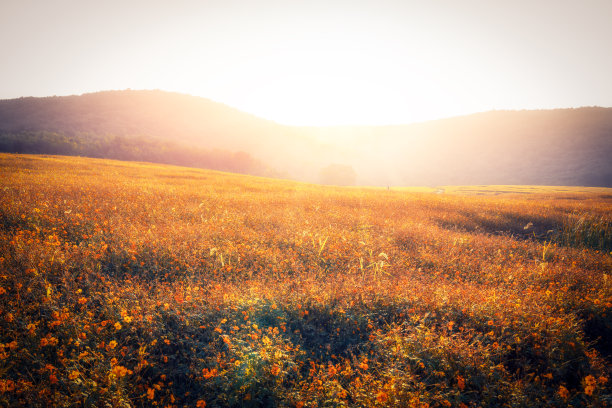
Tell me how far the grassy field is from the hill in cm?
5106

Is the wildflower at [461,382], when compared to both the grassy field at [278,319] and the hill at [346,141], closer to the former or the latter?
the grassy field at [278,319]

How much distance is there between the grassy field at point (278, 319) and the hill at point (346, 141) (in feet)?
168

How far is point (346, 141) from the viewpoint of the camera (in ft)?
405

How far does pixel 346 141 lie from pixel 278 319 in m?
125

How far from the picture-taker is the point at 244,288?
4.86 meters

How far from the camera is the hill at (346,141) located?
59750mm

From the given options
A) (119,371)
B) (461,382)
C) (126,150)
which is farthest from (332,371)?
(126,150)

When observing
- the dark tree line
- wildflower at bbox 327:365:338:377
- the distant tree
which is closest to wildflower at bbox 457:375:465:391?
wildflower at bbox 327:365:338:377

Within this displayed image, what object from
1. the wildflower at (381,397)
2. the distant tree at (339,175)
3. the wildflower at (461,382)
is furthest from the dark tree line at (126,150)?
the wildflower at (461,382)

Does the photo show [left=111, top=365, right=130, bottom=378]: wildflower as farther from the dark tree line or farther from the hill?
the hill

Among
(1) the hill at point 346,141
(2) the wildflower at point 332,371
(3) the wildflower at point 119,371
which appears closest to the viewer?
(3) the wildflower at point 119,371

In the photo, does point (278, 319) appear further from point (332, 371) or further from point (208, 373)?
point (208, 373)

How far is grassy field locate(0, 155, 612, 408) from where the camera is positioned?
9.93 ft

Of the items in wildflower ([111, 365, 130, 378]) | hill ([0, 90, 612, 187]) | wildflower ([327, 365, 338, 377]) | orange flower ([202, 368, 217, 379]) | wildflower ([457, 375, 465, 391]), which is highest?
hill ([0, 90, 612, 187])
